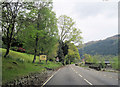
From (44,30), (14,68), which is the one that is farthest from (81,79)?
(44,30)

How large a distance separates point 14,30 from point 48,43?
393 inches

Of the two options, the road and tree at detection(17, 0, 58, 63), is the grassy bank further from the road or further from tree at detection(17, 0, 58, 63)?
tree at detection(17, 0, 58, 63)

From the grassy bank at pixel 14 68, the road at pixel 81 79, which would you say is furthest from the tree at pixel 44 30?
the road at pixel 81 79

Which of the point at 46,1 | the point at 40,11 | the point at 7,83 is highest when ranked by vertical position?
the point at 46,1

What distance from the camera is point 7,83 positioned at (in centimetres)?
561

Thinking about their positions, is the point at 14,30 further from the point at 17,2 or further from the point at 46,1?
the point at 46,1

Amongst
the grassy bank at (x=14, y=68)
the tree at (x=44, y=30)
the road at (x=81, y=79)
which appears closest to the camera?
the grassy bank at (x=14, y=68)

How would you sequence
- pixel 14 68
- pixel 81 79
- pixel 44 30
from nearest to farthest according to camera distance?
pixel 14 68 < pixel 81 79 < pixel 44 30

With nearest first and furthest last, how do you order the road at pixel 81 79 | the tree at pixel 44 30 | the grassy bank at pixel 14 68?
the grassy bank at pixel 14 68 < the road at pixel 81 79 < the tree at pixel 44 30

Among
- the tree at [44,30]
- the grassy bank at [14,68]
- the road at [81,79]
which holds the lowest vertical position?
the road at [81,79]

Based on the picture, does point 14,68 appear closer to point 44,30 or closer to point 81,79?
point 81,79

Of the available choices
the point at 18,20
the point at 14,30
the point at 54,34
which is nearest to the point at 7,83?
the point at 18,20

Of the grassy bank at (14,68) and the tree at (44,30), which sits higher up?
the tree at (44,30)

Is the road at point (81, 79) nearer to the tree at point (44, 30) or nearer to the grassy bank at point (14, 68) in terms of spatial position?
the grassy bank at point (14, 68)
